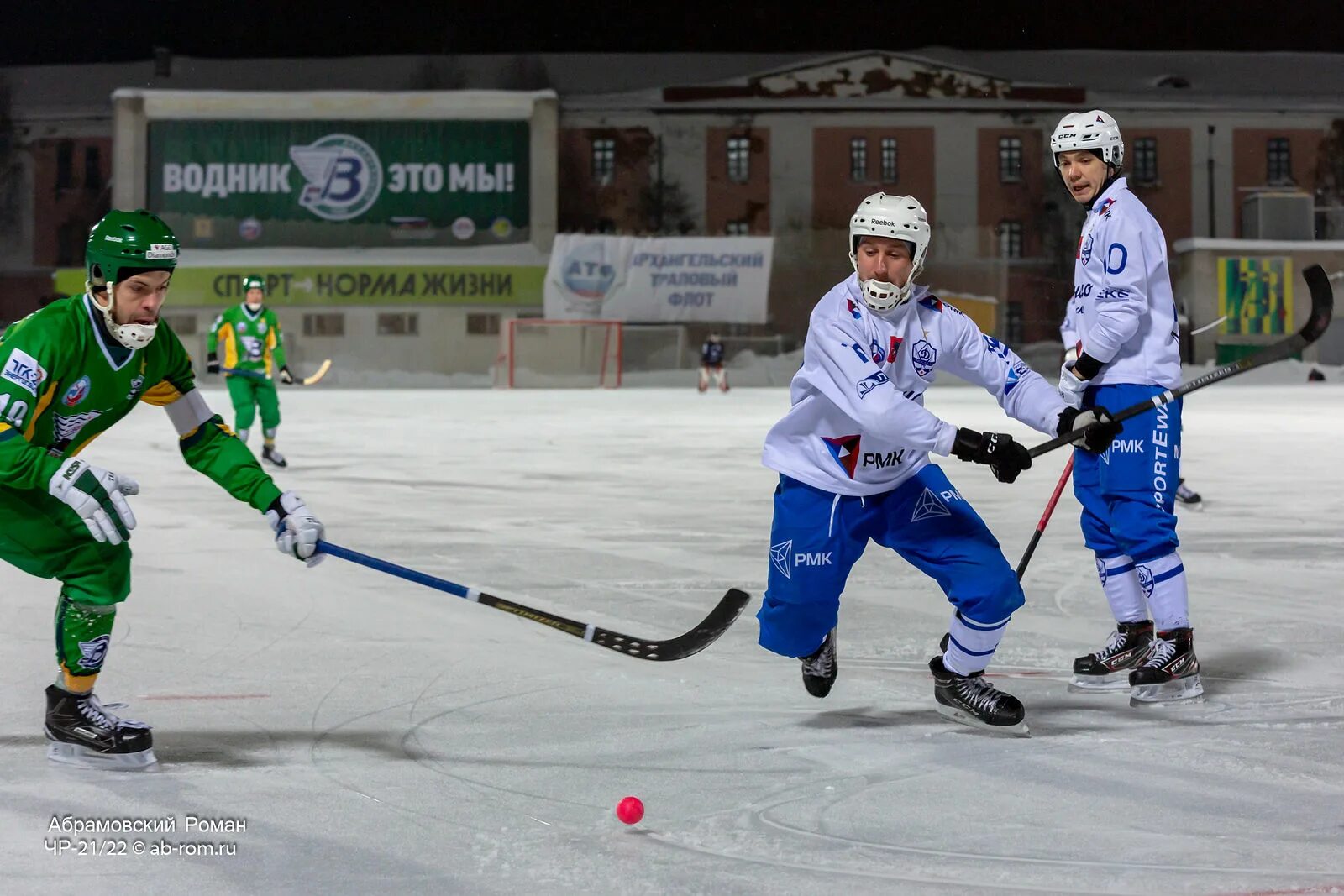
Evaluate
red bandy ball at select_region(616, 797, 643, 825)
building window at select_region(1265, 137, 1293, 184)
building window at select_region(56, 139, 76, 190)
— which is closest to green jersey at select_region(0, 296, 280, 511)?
red bandy ball at select_region(616, 797, 643, 825)

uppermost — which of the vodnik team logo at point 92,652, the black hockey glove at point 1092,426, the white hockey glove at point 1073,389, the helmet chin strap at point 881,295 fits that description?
the helmet chin strap at point 881,295

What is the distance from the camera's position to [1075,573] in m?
6.36

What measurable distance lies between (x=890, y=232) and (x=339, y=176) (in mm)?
35975

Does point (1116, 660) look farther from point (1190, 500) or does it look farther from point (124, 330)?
point (1190, 500)

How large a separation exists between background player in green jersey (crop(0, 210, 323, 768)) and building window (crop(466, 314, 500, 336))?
32913 mm

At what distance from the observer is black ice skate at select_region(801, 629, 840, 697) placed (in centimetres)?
411

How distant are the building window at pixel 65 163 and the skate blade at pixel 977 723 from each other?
42.5 meters

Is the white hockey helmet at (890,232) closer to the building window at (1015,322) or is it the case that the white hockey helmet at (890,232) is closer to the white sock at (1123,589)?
the white sock at (1123,589)

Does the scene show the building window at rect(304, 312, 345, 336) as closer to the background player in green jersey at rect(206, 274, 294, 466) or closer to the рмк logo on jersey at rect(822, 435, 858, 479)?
the background player in green jersey at rect(206, 274, 294, 466)

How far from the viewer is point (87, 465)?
3.39 meters

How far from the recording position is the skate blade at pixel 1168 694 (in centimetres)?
417

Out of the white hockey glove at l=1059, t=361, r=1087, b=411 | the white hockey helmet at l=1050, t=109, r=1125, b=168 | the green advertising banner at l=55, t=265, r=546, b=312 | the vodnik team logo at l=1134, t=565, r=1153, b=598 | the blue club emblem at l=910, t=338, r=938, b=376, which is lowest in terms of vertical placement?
the vodnik team logo at l=1134, t=565, r=1153, b=598

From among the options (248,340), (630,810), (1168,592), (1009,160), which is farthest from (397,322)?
(630,810)

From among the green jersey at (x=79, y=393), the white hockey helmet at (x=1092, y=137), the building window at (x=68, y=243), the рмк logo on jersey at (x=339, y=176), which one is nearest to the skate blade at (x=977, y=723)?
the white hockey helmet at (x=1092, y=137)
